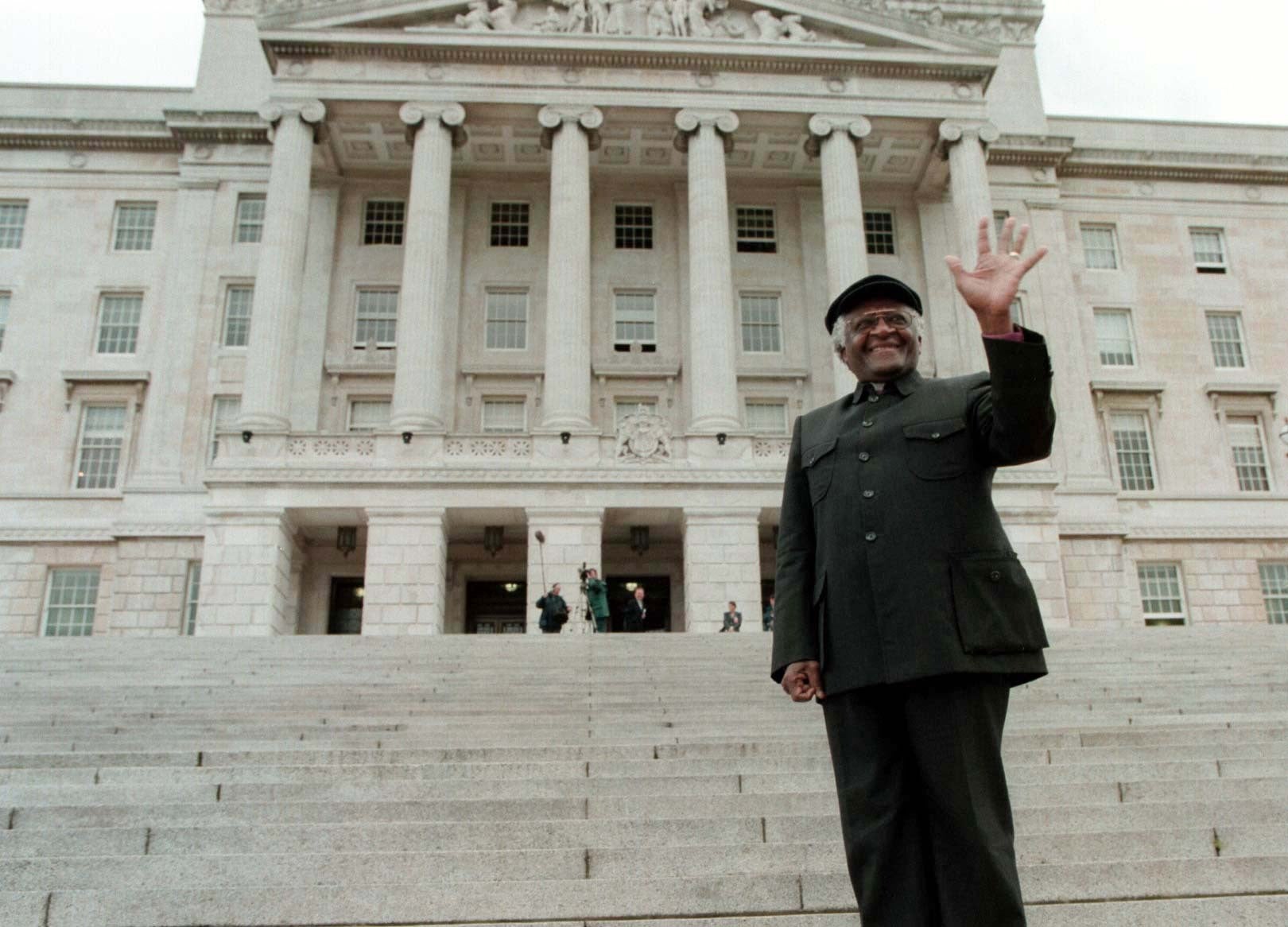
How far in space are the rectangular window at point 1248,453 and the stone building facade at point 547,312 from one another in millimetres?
152

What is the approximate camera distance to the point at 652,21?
33.1m

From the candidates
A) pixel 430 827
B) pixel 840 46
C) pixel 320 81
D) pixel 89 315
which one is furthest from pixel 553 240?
pixel 430 827

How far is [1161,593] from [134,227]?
36.3 m

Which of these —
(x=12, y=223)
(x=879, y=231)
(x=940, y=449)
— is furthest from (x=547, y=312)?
(x=940, y=449)

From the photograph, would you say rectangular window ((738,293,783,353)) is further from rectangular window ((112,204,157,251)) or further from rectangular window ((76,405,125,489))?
rectangular window ((76,405,125,489))

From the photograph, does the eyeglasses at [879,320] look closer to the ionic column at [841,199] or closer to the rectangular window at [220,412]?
the ionic column at [841,199]

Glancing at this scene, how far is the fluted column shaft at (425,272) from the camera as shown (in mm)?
28953

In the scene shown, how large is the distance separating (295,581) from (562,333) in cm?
1023

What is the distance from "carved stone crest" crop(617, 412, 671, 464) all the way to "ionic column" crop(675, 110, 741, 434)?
0.93m

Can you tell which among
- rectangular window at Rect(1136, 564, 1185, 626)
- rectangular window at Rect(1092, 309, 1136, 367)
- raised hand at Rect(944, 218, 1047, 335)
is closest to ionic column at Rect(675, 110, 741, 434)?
rectangular window at Rect(1092, 309, 1136, 367)

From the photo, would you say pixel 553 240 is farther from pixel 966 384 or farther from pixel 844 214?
pixel 966 384

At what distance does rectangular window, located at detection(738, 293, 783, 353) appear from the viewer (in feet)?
116

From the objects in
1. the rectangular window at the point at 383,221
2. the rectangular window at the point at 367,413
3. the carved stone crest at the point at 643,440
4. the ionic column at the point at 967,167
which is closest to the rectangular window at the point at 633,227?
the rectangular window at the point at 383,221

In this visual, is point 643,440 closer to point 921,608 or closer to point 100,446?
point 100,446
